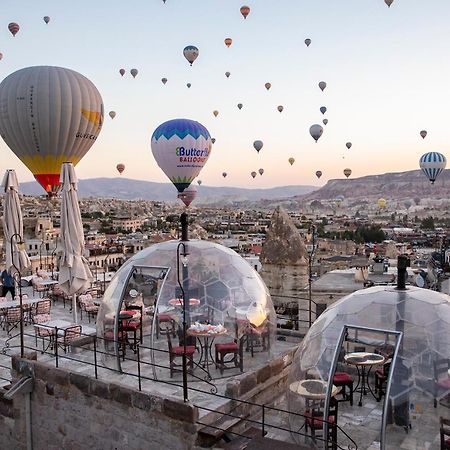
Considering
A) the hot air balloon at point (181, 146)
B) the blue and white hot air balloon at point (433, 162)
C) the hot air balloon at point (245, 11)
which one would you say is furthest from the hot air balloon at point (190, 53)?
the blue and white hot air balloon at point (433, 162)

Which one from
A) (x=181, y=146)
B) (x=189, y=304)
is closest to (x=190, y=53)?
(x=181, y=146)

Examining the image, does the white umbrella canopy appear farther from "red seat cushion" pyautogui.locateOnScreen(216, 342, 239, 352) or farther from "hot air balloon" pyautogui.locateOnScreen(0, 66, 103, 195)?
"hot air balloon" pyautogui.locateOnScreen(0, 66, 103, 195)

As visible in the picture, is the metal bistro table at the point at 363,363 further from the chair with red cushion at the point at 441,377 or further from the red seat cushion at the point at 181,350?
the red seat cushion at the point at 181,350

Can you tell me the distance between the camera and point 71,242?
12.1m

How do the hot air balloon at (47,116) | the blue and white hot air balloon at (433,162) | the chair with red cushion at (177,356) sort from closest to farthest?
1. the chair with red cushion at (177,356)
2. the hot air balloon at (47,116)
3. the blue and white hot air balloon at (433,162)

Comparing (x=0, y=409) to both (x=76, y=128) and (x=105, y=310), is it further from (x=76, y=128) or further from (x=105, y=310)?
(x=76, y=128)

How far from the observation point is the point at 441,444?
6.03 metres

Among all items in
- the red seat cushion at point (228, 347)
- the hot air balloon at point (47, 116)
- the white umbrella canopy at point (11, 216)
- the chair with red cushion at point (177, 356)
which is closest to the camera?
the chair with red cushion at point (177, 356)

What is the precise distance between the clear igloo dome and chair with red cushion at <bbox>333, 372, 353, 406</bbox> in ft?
0.05

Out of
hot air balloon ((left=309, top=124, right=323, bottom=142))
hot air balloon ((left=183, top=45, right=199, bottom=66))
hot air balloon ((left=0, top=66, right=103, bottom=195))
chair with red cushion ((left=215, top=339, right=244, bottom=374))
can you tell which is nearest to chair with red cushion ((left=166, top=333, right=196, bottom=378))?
chair with red cushion ((left=215, top=339, right=244, bottom=374))

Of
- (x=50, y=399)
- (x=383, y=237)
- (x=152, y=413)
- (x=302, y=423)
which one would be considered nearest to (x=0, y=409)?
(x=50, y=399)

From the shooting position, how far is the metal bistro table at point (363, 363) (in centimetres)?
745

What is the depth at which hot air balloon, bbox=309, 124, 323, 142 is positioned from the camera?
52.4m

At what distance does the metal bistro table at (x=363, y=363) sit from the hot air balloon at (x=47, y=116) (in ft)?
55.2
